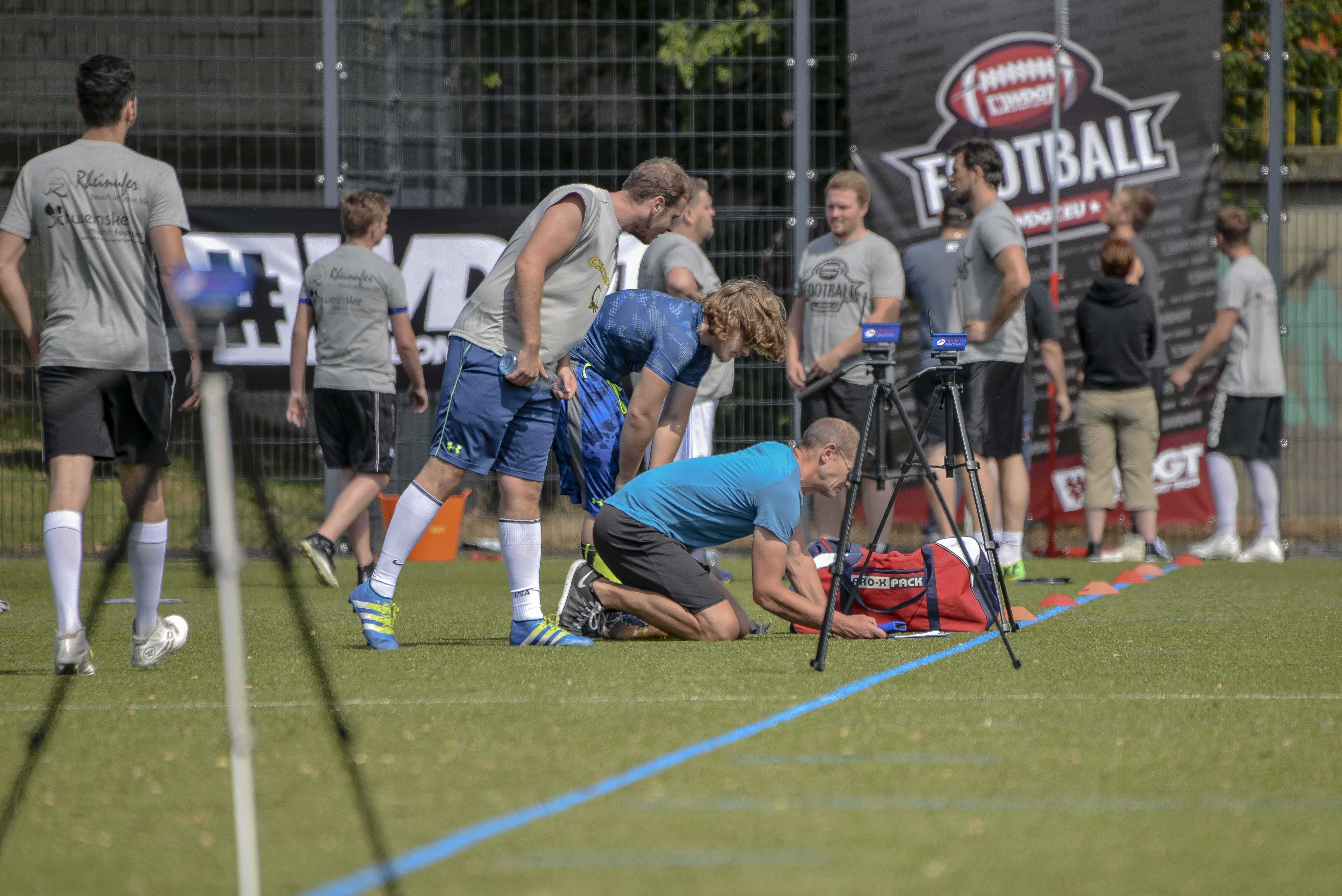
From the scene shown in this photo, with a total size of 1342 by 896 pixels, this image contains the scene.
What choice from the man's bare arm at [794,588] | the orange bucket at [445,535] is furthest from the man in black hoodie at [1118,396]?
the man's bare arm at [794,588]

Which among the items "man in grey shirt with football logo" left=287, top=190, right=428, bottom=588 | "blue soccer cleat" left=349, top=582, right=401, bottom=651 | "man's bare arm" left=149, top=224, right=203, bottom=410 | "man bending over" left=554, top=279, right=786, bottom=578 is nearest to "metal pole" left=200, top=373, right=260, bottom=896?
"man's bare arm" left=149, top=224, right=203, bottom=410

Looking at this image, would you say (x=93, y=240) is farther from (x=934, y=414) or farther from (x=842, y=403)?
(x=934, y=414)

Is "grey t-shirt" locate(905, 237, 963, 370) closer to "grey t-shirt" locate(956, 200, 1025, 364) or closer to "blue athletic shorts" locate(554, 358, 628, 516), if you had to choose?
"grey t-shirt" locate(956, 200, 1025, 364)

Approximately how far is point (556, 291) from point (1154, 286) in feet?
18.9

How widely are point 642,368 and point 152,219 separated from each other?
1981 millimetres

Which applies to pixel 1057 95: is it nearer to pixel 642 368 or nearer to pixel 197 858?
pixel 642 368

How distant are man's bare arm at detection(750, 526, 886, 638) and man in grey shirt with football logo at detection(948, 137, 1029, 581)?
2534 millimetres

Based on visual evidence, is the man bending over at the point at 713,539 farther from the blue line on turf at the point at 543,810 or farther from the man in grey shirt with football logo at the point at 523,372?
the blue line on turf at the point at 543,810

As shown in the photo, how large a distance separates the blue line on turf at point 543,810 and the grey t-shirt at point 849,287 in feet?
13.3

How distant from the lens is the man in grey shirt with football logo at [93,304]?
15.7ft

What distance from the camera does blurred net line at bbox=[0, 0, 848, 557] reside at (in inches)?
412

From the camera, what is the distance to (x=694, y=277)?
24.7 ft

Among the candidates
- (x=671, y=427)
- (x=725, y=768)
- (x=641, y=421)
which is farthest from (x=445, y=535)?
(x=725, y=768)

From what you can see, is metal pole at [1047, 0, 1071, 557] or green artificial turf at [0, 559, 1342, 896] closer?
green artificial turf at [0, 559, 1342, 896]
